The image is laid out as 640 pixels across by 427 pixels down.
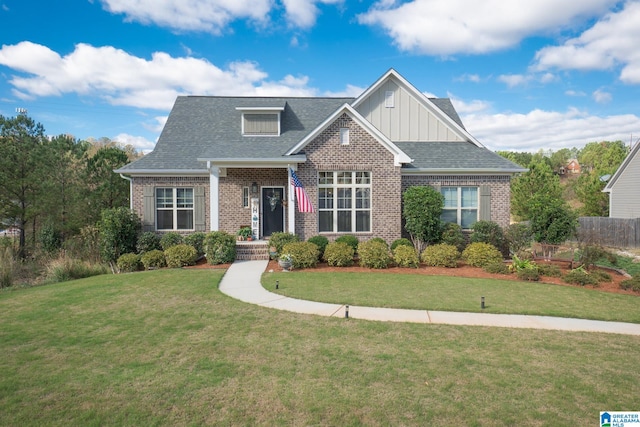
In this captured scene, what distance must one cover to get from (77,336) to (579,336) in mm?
8842

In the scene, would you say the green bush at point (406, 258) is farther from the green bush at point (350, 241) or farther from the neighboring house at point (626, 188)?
the neighboring house at point (626, 188)

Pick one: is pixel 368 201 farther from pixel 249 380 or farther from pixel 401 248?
pixel 249 380

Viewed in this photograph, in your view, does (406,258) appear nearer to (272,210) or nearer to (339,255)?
(339,255)

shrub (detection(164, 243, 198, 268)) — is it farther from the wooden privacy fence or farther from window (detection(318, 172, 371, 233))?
the wooden privacy fence

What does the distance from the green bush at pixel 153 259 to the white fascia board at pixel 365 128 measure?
5.99 m

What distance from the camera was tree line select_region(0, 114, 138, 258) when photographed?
1889 centimetres

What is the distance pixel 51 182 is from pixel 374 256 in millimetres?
16752

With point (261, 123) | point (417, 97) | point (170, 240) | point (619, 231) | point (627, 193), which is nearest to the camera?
point (170, 240)

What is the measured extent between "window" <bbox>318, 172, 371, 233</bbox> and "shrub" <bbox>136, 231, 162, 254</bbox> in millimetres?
6397

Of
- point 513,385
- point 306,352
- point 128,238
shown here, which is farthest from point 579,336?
point 128,238

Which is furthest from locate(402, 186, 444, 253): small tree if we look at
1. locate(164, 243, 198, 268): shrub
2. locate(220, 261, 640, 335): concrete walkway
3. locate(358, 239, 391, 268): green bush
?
locate(164, 243, 198, 268): shrub

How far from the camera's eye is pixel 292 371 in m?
5.26

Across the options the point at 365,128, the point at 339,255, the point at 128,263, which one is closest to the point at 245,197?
the point at 128,263

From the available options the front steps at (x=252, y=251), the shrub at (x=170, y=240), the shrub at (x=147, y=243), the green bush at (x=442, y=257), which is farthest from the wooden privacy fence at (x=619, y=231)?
the shrub at (x=147, y=243)
